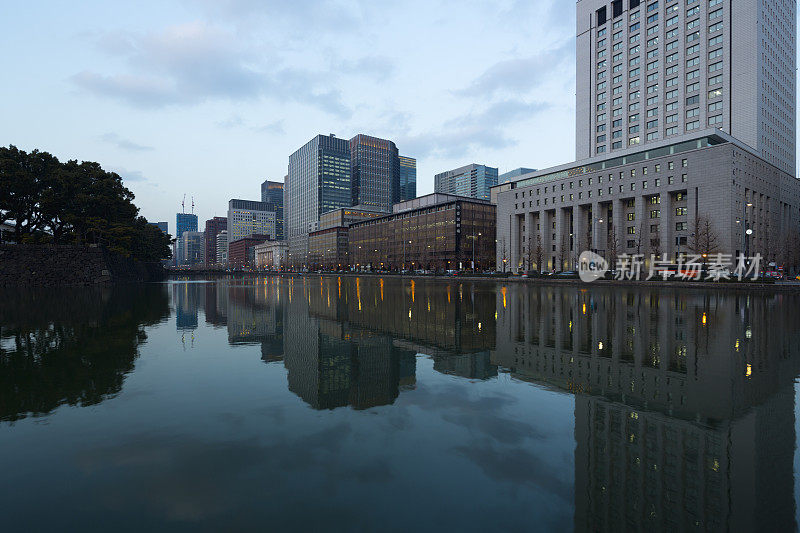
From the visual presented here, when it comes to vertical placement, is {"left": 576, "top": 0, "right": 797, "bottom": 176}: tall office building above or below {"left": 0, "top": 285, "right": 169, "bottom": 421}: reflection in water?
above

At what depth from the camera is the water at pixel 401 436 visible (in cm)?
495

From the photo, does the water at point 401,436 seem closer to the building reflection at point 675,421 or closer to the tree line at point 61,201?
the building reflection at point 675,421

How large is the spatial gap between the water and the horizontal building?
74027 millimetres

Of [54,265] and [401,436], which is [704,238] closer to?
[401,436]

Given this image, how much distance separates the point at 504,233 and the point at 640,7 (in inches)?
2733

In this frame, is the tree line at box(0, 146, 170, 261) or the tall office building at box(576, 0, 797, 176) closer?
the tree line at box(0, 146, 170, 261)

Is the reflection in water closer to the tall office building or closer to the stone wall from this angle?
the stone wall

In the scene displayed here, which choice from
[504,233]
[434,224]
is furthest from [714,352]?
[434,224]

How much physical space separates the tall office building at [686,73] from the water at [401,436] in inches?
3699

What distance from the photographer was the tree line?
6059 cm

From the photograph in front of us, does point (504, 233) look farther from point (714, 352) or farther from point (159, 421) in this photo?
point (159, 421)

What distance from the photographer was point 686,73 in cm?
9594

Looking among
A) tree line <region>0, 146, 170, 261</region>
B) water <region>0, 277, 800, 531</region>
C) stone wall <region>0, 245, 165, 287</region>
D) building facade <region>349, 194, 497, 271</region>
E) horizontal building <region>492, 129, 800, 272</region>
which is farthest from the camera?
building facade <region>349, 194, 497, 271</region>

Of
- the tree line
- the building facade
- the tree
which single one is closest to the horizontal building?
the tree
